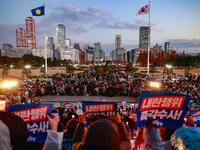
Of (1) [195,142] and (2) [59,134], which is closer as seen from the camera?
(1) [195,142]

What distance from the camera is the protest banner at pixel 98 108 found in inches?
125

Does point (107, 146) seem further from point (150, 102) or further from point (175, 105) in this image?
point (175, 105)

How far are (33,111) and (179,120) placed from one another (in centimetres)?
266

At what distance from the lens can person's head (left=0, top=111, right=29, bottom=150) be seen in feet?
4.03

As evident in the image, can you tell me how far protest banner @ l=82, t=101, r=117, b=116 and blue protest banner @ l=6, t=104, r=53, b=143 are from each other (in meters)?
1.04

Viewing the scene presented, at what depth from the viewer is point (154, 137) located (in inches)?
64.7

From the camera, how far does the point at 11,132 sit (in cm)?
126

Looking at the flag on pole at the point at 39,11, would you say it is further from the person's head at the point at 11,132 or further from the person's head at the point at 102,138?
the person's head at the point at 102,138

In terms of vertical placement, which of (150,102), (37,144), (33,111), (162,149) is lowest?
(37,144)

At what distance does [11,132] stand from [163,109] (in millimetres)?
2358

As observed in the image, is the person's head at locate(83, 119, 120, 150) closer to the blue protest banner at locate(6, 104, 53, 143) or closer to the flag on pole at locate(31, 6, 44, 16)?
the blue protest banner at locate(6, 104, 53, 143)

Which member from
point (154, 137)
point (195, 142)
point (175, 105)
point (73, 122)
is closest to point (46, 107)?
point (73, 122)

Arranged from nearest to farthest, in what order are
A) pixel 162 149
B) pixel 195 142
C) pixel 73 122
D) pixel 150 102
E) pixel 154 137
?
pixel 195 142
pixel 162 149
pixel 154 137
pixel 150 102
pixel 73 122

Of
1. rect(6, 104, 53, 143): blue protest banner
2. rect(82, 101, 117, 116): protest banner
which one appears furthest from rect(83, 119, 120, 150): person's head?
rect(82, 101, 117, 116): protest banner
